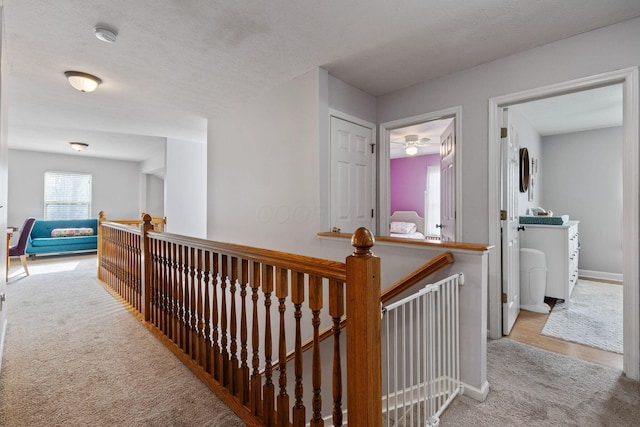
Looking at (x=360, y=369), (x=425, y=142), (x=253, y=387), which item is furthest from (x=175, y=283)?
(x=425, y=142)

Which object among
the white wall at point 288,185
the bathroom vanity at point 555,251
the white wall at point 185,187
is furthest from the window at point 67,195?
the bathroom vanity at point 555,251

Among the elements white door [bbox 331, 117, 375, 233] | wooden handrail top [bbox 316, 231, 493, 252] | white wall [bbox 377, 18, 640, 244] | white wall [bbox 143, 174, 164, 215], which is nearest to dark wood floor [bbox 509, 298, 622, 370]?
white wall [bbox 377, 18, 640, 244]

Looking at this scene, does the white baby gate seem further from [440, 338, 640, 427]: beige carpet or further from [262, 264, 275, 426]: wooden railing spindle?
[262, 264, 275, 426]: wooden railing spindle

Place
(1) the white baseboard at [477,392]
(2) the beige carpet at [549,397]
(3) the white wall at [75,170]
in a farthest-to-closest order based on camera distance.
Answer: (3) the white wall at [75,170], (1) the white baseboard at [477,392], (2) the beige carpet at [549,397]

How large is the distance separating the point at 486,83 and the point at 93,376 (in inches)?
145

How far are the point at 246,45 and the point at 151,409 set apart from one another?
2.52 metres

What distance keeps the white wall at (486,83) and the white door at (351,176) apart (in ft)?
1.64

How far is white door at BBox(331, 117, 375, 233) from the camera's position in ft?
9.86

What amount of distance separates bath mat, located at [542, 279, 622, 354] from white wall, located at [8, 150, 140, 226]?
9.25 m

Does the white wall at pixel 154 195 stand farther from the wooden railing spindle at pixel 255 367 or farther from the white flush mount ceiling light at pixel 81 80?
the wooden railing spindle at pixel 255 367

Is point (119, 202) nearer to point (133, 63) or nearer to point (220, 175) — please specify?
point (220, 175)

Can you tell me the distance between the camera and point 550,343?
2572 millimetres

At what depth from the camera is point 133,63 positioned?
2.71m

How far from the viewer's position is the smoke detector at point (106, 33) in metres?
2.14
